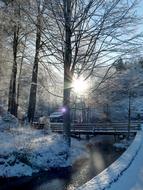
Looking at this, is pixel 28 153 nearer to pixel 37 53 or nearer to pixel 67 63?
pixel 67 63

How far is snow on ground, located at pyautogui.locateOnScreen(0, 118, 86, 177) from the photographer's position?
18.3 metres

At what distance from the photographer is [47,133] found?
25.8 meters

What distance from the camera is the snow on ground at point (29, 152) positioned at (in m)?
18.3

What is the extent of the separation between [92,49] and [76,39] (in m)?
1.07

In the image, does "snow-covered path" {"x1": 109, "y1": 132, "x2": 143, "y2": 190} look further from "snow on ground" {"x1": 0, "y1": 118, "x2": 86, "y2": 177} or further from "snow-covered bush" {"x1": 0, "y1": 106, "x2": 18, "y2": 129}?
"snow-covered bush" {"x1": 0, "y1": 106, "x2": 18, "y2": 129}

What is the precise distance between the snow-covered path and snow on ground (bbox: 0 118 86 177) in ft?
21.2

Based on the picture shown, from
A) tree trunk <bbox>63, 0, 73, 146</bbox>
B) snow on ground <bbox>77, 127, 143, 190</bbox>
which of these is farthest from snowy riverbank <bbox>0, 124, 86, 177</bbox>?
snow on ground <bbox>77, 127, 143, 190</bbox>

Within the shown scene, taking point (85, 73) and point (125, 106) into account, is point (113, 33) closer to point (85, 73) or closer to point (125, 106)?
point (85, 73)

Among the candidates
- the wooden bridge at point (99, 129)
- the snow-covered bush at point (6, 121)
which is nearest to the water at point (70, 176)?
the snow-covered bush at point (6, 121)

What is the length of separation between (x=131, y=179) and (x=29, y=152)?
914 cm

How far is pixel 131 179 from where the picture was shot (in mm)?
11289

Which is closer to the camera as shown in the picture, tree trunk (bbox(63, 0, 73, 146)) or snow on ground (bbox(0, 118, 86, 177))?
snow on ground (bbox(0, 118, 86, 177))

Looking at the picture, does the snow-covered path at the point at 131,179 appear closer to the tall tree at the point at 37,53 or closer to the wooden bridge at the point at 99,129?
the tall tree at the point at 37,53

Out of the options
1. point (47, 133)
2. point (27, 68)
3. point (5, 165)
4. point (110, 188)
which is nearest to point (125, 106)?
point (27, 68)
